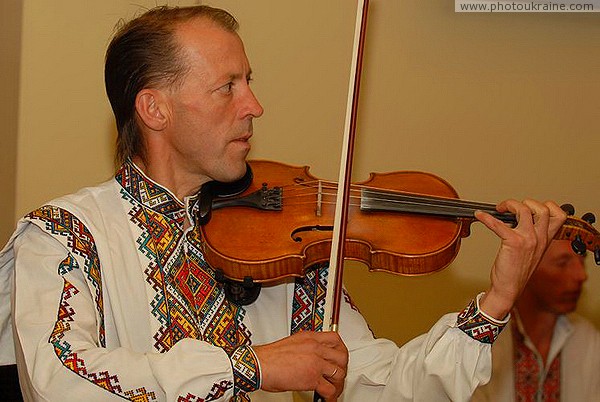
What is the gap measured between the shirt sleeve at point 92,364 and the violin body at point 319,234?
333mm

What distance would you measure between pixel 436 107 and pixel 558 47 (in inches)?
18.0

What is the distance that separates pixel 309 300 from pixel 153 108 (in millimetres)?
546

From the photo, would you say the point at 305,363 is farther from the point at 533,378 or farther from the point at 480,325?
the point at 533,378

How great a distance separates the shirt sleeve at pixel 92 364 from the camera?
5.63ft

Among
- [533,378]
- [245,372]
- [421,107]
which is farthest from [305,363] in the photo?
[421,107]

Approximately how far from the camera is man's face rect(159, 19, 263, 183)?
2217 millimetres

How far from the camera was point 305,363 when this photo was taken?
68.4 inches

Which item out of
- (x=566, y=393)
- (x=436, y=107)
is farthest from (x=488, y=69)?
(x=566, y=393)

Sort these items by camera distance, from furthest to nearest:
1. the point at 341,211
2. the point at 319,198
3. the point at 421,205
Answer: the point at 319,198, the point at 421,205, the point at 341,211

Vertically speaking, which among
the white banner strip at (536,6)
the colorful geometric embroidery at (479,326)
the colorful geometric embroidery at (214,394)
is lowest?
the colorful geometric embroidery at (214,394)

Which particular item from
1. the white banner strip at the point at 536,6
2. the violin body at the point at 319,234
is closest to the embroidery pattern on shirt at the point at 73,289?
the violin body at the point at 319,234

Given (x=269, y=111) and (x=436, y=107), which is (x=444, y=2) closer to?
(x=436, y=107)

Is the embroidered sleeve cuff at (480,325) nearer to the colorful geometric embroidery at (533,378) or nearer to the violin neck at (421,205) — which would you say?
the violin neck at (421,205)

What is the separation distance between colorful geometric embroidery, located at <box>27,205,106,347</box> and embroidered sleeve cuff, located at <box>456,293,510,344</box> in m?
0.69
